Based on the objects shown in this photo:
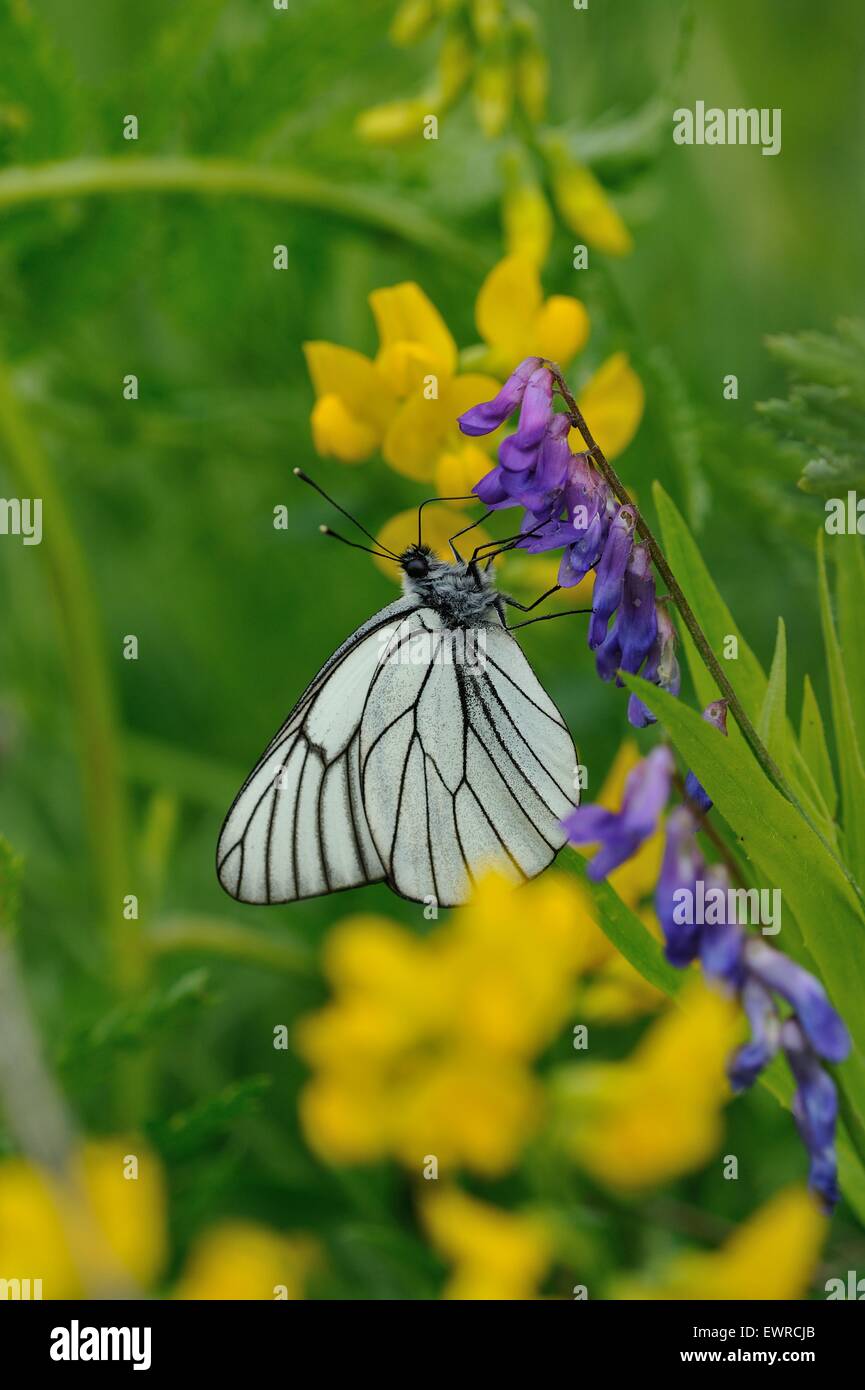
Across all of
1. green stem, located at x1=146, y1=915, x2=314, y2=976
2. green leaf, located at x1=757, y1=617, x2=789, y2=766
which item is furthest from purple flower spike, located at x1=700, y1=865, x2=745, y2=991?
green stem, located at x1=146, y1=915, x2=314, y2=976

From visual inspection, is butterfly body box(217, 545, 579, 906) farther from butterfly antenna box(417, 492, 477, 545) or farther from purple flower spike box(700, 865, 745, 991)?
purple flower spike box(700, 865, 745, 991)

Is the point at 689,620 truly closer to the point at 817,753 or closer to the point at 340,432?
the point at 817,753

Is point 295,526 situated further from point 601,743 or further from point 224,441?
point 601,743

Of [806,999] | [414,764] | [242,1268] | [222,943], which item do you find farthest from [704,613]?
[222,943]

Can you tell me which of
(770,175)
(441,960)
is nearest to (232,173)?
(441,960)

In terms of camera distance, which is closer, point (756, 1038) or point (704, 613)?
point (756, 1038)
